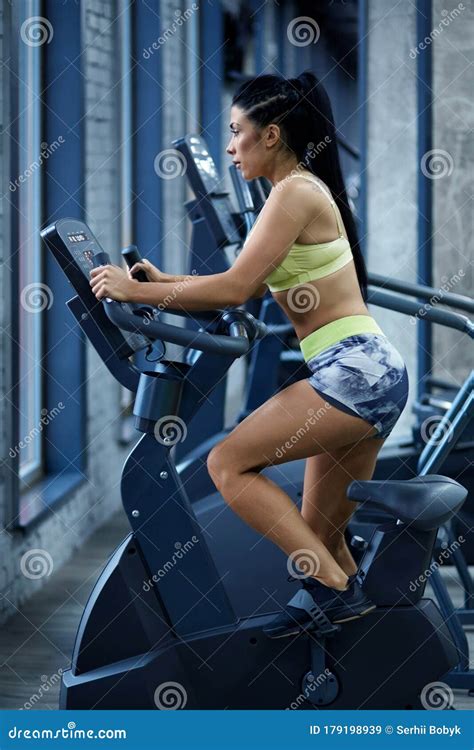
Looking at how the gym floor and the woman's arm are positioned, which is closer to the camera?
the woman's arm

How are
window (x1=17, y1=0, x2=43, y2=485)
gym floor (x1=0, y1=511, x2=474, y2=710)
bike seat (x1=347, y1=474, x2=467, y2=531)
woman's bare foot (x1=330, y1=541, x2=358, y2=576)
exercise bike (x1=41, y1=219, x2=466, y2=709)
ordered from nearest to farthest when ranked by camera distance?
1. bike seat (x1=347, y1=474, x2=467, y2=531)
2. exercise bike (x1=41, y1=219, x2=466, y2=709)
3. woman's bare foot (x1=330, y1=541, x2=358, y2=576)
4. gym floor (x1=0, y1=511, x2=474, y2=710)
5. window (x1=17, y1=0, x2=43, y2=485)

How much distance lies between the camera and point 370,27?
577 centimetres

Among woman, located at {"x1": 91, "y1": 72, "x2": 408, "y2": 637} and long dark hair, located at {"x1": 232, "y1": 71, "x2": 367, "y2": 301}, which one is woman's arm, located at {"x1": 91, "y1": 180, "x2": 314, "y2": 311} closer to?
woman, located at {"x1": 91, "y1": 72, "x2": 408, "y2": 637}

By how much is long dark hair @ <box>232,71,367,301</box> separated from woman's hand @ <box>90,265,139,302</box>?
1.54 ft

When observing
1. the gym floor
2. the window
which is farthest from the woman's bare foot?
the window

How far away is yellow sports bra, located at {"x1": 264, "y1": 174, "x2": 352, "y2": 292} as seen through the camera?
263 centimetres

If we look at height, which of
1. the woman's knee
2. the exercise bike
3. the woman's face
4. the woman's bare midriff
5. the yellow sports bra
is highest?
the woman's face

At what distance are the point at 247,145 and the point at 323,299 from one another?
38 cm

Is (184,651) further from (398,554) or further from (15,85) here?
(15,85)

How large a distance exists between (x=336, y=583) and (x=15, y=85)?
1952 millimetres

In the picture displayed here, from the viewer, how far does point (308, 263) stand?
8.64 ft

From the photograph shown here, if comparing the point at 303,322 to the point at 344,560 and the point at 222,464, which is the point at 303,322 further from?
the point at 344,560

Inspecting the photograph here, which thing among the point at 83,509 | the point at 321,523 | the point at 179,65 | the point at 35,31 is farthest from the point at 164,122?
the point at 321,523

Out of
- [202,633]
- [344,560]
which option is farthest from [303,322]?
[202,633]
